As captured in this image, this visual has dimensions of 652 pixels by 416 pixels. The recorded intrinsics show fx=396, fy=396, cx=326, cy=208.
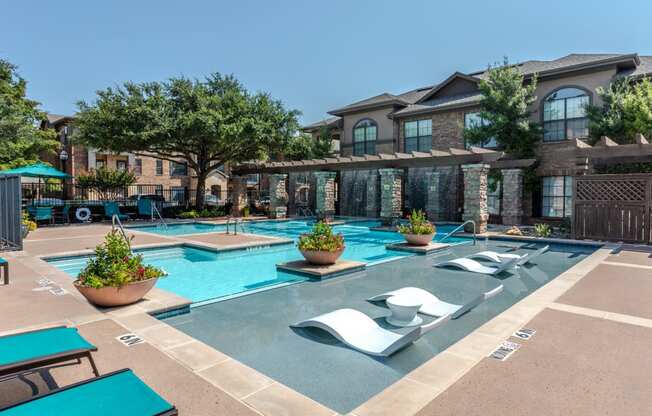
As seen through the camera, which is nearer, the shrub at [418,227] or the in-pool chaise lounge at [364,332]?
the in-pool chaise lounge at [364,332]

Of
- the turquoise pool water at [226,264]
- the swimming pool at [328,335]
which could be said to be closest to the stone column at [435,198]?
the turquoise pool water at [226,264]

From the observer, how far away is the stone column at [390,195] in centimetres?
1770

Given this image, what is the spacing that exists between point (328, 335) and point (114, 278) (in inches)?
109

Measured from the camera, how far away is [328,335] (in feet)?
15.2

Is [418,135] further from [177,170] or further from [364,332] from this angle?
[177,170]

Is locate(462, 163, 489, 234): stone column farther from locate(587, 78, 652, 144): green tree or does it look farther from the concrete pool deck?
the concrete pool deck

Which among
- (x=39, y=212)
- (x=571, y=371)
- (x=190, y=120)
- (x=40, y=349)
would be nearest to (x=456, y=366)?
(x=571, y=371)

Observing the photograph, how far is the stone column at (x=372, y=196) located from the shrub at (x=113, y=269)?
16570mm

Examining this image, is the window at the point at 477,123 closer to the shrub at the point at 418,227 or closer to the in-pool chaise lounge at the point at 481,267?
the shrub at the point at 418,227

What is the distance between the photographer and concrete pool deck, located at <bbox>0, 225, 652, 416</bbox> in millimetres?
2803

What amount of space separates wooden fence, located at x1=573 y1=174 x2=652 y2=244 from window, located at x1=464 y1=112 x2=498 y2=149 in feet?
22.3

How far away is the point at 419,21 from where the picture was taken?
1664cm

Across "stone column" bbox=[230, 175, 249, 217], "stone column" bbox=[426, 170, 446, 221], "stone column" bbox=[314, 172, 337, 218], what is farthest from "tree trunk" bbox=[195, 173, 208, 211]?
"stone column" bbox=[426, 170, 446, 221]

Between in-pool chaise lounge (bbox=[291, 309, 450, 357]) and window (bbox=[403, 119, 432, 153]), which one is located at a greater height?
window (bbox=[403, 119, 432, 153])
